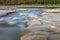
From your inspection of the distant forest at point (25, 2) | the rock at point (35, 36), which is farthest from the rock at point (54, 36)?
the distant forest at point (25, 2)

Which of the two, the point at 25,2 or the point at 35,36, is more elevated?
the point at 35,36

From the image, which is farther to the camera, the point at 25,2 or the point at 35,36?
the point at 25,2

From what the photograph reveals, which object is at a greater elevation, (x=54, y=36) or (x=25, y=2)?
(x=54, y=36)

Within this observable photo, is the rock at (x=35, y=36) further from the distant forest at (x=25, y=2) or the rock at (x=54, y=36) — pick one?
the distant forest at (x=25, y=2)

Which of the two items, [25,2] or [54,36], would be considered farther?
[25,2]

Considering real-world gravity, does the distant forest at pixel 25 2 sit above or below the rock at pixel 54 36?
below

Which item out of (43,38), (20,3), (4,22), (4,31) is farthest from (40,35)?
(20,3)

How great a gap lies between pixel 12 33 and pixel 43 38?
352mm

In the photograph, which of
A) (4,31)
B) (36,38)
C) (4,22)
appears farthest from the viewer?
(4,22)

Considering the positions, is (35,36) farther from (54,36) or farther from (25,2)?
(25,2)

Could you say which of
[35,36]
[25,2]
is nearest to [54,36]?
[35,36]

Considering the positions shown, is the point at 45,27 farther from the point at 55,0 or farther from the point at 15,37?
the point at 55,0

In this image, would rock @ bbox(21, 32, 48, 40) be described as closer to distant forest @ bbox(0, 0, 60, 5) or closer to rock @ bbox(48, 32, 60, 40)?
rock @ bbox(48, 32, 60, 40)

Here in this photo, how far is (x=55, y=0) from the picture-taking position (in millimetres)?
3785
